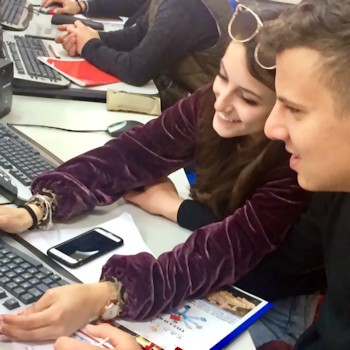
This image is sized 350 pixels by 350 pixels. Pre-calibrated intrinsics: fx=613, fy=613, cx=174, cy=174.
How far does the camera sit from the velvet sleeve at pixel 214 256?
0.96 m

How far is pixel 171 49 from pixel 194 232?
851 mm

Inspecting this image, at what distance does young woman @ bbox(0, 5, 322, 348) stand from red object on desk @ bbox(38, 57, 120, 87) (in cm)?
50

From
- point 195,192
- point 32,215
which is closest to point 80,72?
point 195,192

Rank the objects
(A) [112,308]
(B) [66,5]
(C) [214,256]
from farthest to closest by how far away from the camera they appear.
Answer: (B) [66,5] → (C) [214,256] → (A) [112,308]

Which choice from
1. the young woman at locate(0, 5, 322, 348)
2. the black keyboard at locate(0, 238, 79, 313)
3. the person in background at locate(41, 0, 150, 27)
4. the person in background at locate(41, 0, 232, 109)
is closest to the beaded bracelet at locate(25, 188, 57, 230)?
the young woman at locate(0, 5, 322, 348)

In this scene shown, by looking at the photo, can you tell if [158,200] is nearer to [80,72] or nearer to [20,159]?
[20,159]

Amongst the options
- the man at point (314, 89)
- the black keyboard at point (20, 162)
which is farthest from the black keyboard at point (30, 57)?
the man at point (314, 89)

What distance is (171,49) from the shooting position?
1.79 meters

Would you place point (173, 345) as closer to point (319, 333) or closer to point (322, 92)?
point (319, 333)

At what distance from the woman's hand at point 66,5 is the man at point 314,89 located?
1.58 metres

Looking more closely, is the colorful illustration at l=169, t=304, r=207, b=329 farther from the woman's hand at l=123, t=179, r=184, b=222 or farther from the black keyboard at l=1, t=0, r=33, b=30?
the black keyboard at l=1, t=0, r=33, b=30

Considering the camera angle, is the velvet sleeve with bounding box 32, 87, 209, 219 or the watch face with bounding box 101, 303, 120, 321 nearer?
the watch face with bounding box 101, 303, 120, 321

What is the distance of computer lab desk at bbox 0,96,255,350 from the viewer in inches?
46.2

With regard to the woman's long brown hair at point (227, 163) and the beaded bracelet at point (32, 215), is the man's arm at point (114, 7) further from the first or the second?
the beaded bracelet at point (32, 215)
